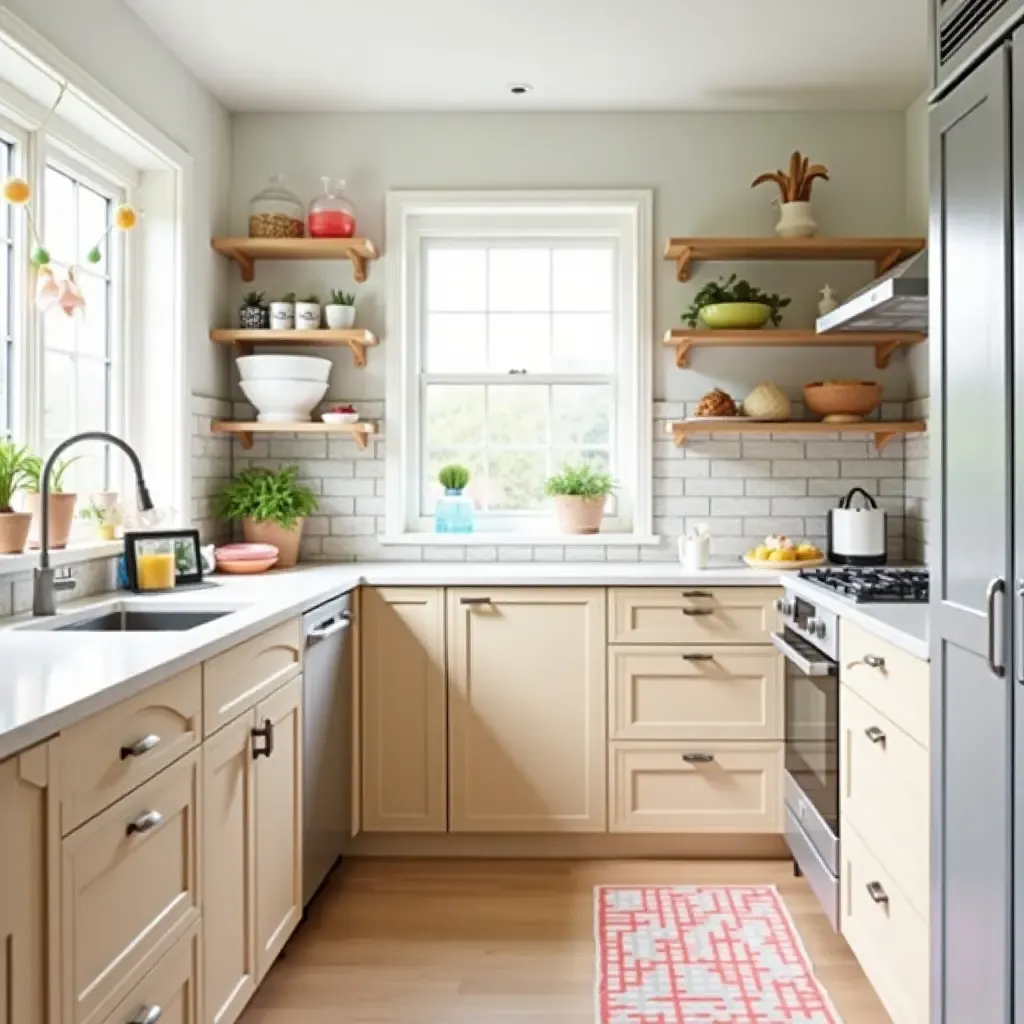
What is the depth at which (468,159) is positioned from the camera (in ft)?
13.0

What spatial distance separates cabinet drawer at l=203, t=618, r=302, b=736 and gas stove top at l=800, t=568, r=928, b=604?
1.41m

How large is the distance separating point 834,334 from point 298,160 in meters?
2.07

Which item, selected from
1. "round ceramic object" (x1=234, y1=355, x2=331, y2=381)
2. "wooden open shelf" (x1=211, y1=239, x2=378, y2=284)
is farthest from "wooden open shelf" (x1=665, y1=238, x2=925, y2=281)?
"round ceramic object" (x1=234, y1=355, x2=331, y2=381)

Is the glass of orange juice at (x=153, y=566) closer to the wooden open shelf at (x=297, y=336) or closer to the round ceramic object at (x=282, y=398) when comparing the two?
the round ceramic object at (x=282, y=398)

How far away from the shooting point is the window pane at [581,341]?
162 inches

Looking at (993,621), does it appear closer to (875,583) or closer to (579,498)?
(875,583)

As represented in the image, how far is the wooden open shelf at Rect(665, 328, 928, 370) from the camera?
12.2ft

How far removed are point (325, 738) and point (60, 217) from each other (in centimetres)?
169

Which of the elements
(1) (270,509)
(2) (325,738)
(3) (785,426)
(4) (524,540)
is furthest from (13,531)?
(3) (785,426)

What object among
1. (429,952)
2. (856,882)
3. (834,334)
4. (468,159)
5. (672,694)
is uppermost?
(468,159)

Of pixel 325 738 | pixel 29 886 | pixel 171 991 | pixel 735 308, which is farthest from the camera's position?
pixel 735 308

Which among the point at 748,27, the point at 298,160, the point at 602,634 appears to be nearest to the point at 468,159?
the point at 298,160

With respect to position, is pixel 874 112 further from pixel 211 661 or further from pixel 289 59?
pixel 211 661

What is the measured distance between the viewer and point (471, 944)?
9.36 feet
